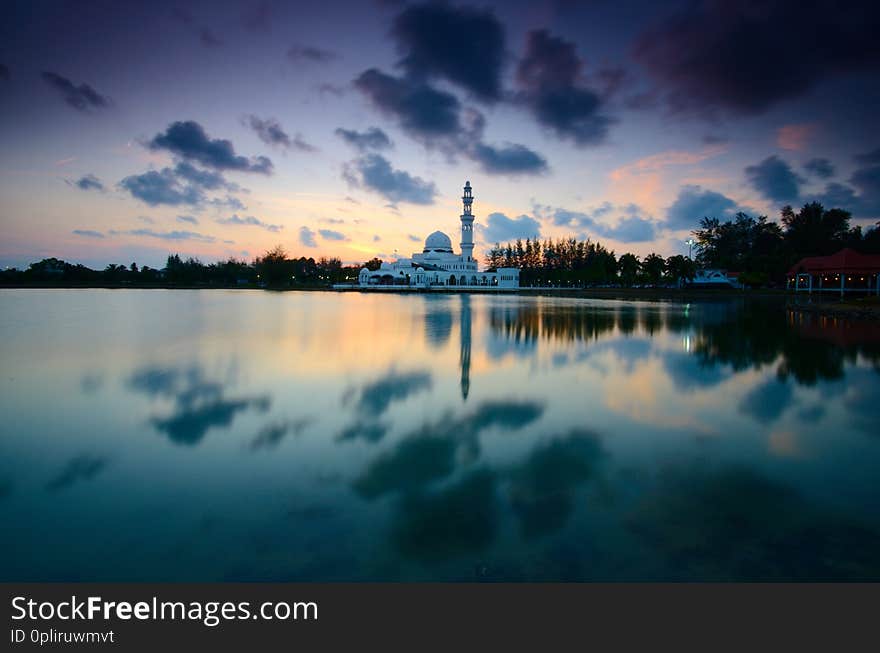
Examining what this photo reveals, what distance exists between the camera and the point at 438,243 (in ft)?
328

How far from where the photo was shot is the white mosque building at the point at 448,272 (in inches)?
3570

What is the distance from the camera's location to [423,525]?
→ 16.8 feet

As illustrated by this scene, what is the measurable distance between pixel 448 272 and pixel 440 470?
87104 millimetres

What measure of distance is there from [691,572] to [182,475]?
20.4ft

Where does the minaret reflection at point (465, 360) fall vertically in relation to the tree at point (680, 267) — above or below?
below

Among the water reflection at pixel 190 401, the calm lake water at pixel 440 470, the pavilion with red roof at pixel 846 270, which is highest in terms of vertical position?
the pavilion with red roof at pixel 846 270

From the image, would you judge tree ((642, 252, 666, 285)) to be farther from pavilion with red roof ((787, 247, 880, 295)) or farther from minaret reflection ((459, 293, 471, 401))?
minaret reflection ((459, 293, 471, 401))

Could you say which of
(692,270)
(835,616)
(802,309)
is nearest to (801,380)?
(835,616)

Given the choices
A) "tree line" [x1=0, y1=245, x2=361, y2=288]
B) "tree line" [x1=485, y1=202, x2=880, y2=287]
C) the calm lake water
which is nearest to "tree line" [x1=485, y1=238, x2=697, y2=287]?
"tree line" [x1=485, y1=202, x2=880, y2=287]

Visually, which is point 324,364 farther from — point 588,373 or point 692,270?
point 692,270

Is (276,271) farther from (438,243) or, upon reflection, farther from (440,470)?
(440,470)

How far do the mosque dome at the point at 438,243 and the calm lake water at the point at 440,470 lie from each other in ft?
285

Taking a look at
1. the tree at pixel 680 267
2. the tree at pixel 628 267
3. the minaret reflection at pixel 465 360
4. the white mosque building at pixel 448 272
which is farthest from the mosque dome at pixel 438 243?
the minaret reflection at pixel 465 360

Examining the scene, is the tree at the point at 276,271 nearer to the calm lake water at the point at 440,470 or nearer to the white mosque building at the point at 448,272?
the white mosque building at the point at 448,272
